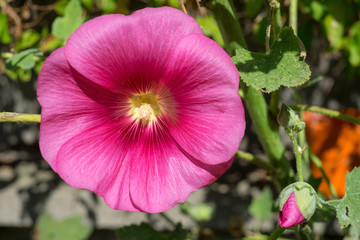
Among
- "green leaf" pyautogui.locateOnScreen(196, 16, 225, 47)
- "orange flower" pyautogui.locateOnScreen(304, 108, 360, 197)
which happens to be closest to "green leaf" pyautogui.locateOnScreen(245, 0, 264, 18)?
"green leaf" pyautogui.locateOnScreen(196, 16, 225, 47)

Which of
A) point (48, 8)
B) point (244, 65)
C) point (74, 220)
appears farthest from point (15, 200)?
point (244, 65)

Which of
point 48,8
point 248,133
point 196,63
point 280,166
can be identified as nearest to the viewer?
point 196,63

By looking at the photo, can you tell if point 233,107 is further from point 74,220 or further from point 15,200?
point 15,200

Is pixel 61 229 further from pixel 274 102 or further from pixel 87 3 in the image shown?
pixel 274 102

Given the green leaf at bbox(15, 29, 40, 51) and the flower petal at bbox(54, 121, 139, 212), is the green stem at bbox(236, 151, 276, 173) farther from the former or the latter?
the green leaf at bbox(15, 29, 40, 51)

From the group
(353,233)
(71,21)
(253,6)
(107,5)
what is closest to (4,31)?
(107,5)

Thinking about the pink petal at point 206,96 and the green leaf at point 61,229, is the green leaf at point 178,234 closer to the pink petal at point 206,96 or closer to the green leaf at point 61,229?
the pink petal at point 206,96
